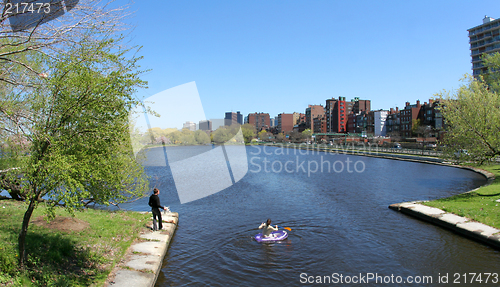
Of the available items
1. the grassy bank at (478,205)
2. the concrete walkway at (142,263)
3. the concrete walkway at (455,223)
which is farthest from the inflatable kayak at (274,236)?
the grassy bank at (478,205)

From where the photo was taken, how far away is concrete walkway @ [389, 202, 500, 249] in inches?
616

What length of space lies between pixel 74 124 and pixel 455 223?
19.4 meters

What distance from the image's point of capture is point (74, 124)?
8.88 metres

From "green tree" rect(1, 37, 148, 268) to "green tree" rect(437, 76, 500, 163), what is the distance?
24.6m

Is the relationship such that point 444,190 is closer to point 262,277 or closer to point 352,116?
point 262,277

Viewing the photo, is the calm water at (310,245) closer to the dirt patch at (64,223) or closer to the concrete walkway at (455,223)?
the concrete walkway at (455,223)

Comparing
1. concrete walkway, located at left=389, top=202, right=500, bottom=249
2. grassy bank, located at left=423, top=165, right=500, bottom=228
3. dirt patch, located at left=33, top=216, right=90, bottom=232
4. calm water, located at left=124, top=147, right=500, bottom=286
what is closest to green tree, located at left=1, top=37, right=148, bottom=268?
dirt patch, located at left=33, top=216, right=90, bottom=232

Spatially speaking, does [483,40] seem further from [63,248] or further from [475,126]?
[63,248]

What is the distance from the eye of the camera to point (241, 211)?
25.0 meters

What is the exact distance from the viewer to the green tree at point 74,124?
25.8ft

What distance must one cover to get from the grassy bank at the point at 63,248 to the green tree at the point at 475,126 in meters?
23.8

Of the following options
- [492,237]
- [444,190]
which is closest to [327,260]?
[492,237]

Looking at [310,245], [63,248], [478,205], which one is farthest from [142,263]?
[478,205]

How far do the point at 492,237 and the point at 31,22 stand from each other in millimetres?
20004
